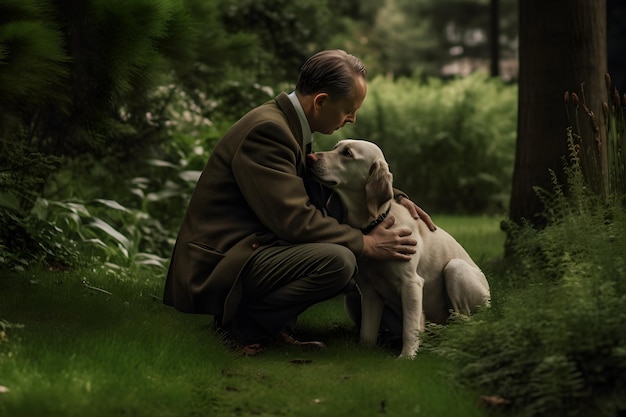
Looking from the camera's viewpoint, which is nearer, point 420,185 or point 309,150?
point 309,150

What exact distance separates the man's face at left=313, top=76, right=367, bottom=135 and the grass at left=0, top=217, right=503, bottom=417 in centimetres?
132

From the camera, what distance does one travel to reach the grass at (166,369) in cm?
405

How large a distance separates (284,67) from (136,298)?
26.1ft

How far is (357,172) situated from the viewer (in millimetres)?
5359

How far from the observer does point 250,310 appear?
5.42m

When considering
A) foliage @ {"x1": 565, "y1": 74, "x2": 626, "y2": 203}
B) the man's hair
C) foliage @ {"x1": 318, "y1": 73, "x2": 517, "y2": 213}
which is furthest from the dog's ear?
foliage @ {"x1": 318, "y1": 73, "x2": 517, "y2": 213}

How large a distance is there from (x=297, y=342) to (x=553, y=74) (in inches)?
138

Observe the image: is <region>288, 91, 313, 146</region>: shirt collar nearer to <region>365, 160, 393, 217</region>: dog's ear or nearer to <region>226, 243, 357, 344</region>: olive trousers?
<region>365, 160, 393, 217</region>: dog's ear

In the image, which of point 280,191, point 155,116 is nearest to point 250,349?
point 280,191

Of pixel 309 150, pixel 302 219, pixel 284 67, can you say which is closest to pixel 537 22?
pixel 309 150

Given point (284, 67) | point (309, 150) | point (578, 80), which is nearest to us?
point (309, 150)

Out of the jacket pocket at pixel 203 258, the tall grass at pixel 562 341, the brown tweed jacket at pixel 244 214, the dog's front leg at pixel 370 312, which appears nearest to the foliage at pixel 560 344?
the tall grass at pixel 562 341

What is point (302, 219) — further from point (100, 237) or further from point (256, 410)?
point (100, 237)

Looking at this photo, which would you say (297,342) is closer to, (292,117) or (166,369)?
(166,369)
